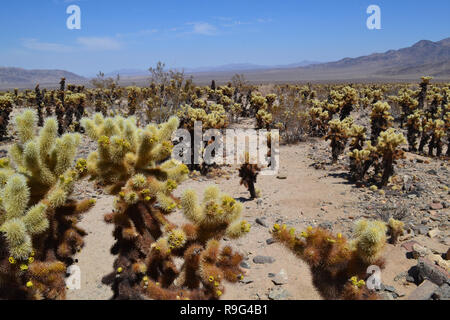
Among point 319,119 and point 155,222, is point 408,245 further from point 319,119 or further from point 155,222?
point 319,119

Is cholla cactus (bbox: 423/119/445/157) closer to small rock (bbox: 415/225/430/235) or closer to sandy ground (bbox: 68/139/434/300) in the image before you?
sandy ground (bbox: 68/139/434/300)

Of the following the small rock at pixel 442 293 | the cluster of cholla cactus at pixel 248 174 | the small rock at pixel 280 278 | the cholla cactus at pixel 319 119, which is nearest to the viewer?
the small rock at pixel 442 293

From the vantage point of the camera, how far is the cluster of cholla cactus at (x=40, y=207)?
305 centimetres

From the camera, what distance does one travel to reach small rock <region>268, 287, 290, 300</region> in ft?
13.1

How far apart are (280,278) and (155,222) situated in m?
2.03

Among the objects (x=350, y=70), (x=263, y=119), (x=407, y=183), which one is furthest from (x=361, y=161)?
(x=350, y=70)

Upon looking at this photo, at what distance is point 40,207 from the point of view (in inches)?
120

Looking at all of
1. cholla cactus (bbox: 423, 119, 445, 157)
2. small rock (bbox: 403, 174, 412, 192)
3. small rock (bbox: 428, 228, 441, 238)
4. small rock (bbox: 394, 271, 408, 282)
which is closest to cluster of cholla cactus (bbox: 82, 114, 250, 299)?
small rock (bbox: 394, 271, 408, 282)

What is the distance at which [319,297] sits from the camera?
3857mm

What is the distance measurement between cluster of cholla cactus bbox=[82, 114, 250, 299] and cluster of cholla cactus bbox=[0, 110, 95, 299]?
1.09 ft

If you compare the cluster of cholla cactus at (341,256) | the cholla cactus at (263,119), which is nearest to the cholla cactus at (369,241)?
the cluster of cholla cactus at (341,256)

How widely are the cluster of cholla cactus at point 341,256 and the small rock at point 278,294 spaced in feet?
1.91

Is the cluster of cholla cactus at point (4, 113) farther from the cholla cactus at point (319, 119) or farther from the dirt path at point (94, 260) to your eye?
the cholla cactus at point (319, 119)
